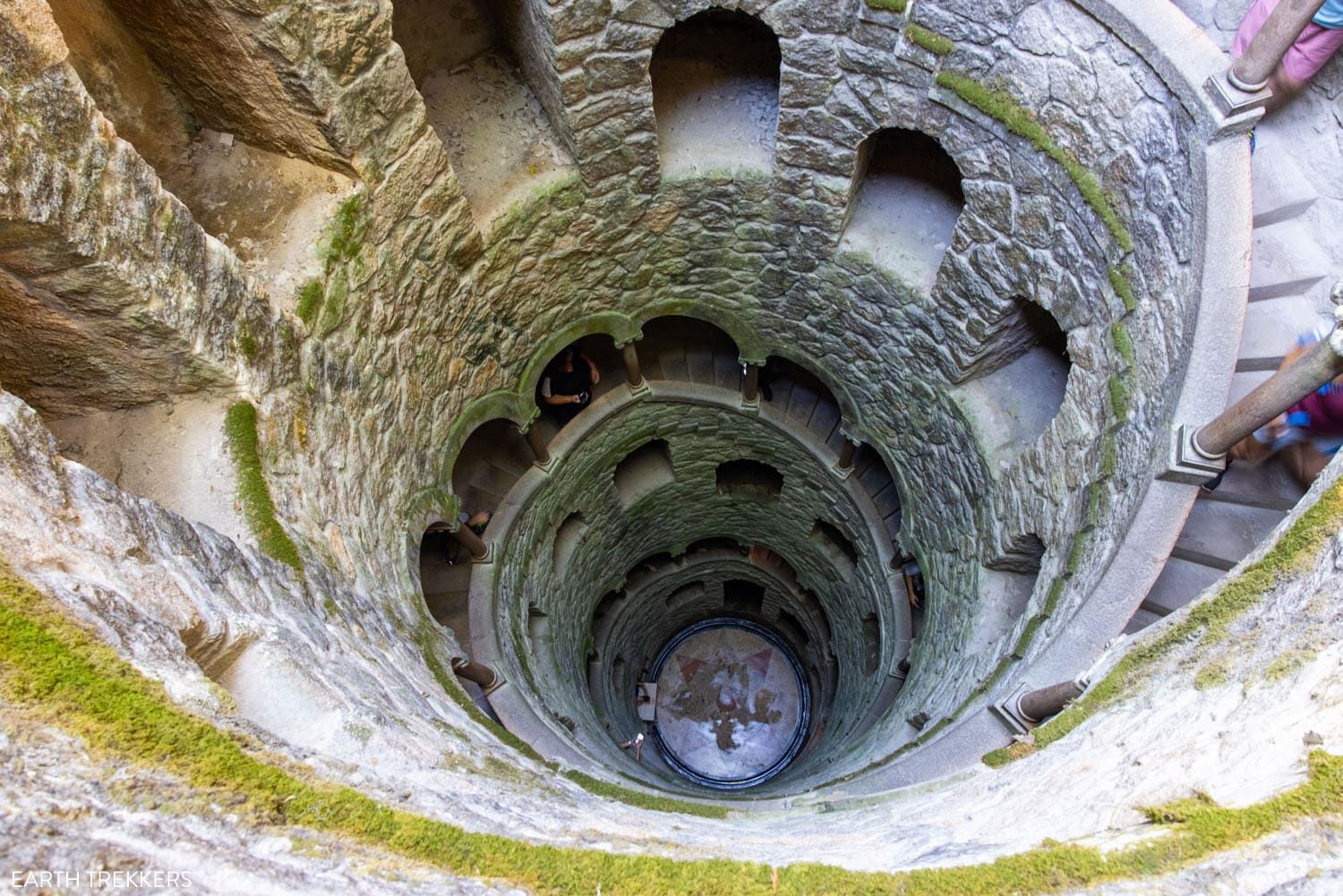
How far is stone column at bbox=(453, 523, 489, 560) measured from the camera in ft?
22.5

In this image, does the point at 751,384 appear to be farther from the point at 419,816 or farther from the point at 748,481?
the point at 419,816

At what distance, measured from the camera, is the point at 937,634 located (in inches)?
274

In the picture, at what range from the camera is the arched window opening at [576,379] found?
26.1 ft

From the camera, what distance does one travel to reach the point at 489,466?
799 centimetres

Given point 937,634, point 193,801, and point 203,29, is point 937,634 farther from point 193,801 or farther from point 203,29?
point 203,29

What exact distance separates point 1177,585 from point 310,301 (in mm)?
5294

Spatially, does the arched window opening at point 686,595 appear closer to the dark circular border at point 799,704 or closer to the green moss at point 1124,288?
the dark circular border at point 799,704

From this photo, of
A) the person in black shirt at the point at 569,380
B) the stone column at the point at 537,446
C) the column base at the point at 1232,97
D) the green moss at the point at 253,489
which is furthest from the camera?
the person in black shirt at the point at 569,380

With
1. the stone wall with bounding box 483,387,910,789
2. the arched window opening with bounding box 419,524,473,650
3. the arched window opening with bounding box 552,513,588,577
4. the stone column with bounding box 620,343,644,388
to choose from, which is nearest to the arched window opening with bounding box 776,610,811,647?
the stone wall with bounding box 483,387,910,789

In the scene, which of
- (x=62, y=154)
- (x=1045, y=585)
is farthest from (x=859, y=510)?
(x=62, y=154)

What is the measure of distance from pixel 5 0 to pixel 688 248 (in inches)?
200

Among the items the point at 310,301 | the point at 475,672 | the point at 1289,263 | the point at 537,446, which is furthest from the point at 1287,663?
the point at 537,446

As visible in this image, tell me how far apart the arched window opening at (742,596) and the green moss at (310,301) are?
9383 millimetres

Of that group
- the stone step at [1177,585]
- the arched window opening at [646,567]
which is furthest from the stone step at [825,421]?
the stone step at [1177,585]
